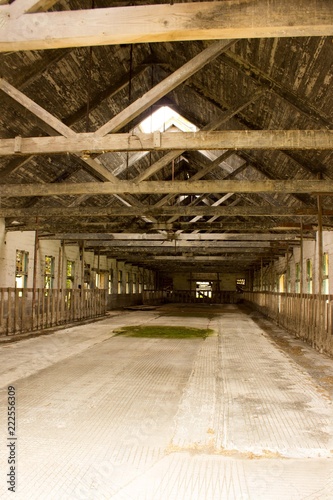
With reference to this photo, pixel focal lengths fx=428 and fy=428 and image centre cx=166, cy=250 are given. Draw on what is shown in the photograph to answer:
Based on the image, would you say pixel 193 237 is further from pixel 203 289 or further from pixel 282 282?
pixel 203 289

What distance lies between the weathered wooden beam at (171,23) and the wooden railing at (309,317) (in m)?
5.42

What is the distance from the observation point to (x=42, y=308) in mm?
11859

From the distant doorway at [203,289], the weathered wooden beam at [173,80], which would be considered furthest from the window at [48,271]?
the distant doorway at [203,289]

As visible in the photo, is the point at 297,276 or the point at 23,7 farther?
the point at 297,276

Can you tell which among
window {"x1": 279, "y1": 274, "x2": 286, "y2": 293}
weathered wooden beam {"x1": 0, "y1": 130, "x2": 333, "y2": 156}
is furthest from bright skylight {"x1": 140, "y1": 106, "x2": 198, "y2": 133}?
window {"x1": 279, "y1": 274, "x2": 286, "y2": 293}

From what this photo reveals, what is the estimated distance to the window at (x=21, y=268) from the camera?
13769 millimetres

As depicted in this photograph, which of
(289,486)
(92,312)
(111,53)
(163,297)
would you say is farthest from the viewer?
(163,297)

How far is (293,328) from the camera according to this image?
37.7ft

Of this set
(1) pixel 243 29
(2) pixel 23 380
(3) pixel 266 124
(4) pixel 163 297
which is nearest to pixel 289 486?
(1) pixel 243 29

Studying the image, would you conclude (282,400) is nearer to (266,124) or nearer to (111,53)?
(266,124)

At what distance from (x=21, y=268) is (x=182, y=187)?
8.06 meters

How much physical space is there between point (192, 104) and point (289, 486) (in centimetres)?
949

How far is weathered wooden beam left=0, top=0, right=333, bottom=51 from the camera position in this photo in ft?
11.8

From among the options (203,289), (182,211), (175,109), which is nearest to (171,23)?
(182,211)
